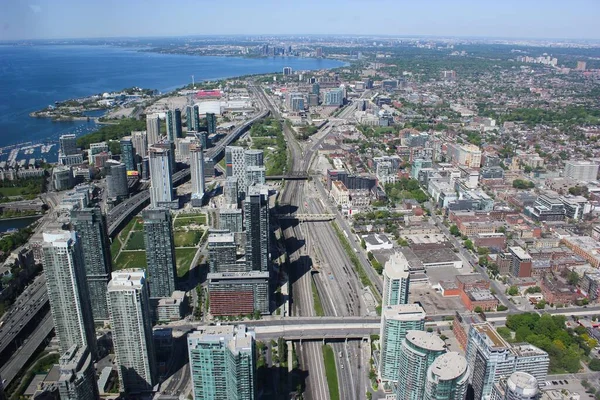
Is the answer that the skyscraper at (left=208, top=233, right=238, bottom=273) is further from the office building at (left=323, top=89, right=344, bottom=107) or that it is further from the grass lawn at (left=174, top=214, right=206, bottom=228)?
the office building at (left=323, top=89, right=344, bottom=107)

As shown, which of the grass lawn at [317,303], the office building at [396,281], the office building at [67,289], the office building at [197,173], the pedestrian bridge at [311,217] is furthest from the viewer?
the office building at [197,173]

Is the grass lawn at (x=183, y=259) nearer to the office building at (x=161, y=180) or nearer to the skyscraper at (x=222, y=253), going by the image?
the skyscraper at (x=222, y=253)

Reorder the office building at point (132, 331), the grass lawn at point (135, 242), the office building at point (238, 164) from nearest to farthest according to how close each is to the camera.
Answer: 1. the office building at point (132, 331)
2. the grass lawn at point (135, 242)
3. the office building at point (238, 164)

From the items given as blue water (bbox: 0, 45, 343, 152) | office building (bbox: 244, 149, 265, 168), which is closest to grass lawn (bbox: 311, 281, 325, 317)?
office building (bbox: 244, 149, 265, 168)

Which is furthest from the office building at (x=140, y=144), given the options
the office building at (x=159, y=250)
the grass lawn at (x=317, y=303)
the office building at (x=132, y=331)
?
the office building at (x=132, y=331)

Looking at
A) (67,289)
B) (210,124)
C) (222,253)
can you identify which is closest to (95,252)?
(67,289)
